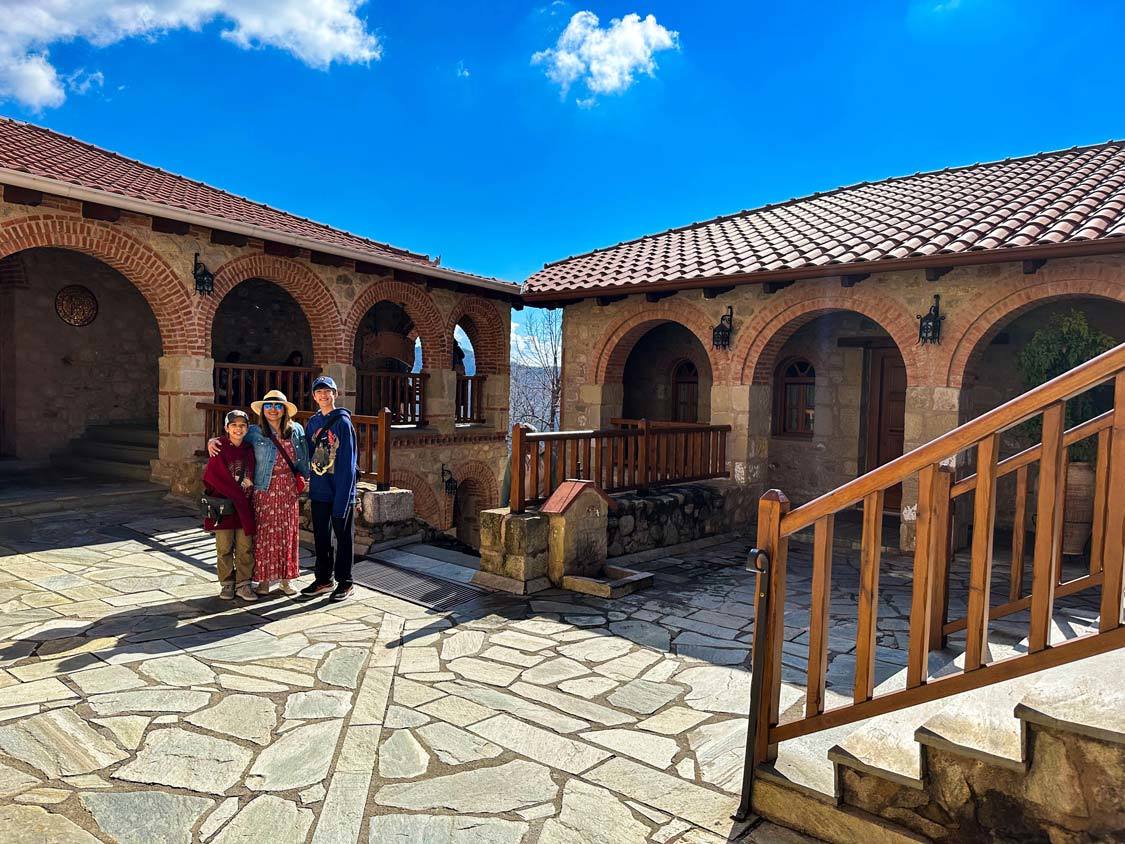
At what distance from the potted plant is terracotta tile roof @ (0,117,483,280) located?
8.39 m

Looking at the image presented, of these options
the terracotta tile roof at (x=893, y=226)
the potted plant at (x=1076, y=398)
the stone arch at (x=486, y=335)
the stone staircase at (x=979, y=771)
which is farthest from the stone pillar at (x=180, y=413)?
the potted plant at (x=1076, y=398)

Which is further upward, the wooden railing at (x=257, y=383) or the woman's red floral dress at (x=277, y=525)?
the wooden railing at (x=257, y=383)

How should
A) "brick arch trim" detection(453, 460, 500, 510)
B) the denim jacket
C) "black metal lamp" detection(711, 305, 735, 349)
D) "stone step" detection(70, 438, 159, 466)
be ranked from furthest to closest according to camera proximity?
"brick arch trim" detection(453, 460, 500, 510)
"stone step" detection(70, 438, 159, 466)
"black metal lamp" detection(711, 305, 735, 349)
the denim jacket

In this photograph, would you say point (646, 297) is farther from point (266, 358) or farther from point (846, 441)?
point (266, 358)

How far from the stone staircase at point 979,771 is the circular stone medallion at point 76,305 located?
12057 mm

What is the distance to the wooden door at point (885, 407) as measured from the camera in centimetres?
1002

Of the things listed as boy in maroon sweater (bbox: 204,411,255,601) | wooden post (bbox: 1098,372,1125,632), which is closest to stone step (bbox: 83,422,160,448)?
boy in maroon sweater (bbox: 204,411,255,601)

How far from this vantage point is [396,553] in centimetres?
705

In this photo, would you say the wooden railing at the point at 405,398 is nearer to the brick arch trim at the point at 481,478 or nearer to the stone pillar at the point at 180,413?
the brick arch trim at the point at 481,478

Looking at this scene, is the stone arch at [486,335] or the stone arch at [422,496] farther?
the stone arch at [486,335]

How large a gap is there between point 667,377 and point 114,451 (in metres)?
8.37

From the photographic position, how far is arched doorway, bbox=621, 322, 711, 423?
38.0 ft

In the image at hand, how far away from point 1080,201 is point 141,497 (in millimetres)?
11336

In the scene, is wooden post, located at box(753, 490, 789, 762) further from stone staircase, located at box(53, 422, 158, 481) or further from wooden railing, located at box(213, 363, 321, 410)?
stone staircase, located at box(53, 422, 158, 481)
